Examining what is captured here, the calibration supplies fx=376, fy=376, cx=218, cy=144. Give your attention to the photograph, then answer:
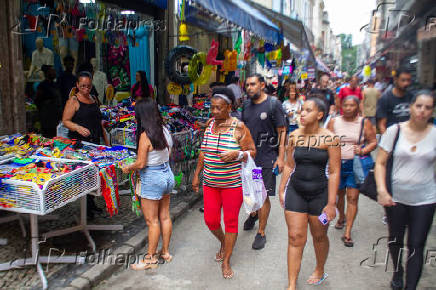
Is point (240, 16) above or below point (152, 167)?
above

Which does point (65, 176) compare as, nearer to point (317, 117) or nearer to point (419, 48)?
point (317, 117)

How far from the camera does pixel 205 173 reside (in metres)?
3.81

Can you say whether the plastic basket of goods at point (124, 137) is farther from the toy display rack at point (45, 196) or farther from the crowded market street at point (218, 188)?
the toy display rack at point (45, 196)

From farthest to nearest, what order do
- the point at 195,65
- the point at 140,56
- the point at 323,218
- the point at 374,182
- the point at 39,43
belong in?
the point at 140,56, the point at 39,43, the point at 195,65, the point at 374,182, the point at 323,218

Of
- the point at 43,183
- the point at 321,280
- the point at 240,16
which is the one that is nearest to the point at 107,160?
the point at 43,183

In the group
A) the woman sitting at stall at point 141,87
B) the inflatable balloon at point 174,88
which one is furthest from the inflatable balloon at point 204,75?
the woman sitting at stall at point 141,87

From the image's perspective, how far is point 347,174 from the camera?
15.0 feet

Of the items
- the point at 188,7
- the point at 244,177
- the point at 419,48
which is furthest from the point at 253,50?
the point at 244,177

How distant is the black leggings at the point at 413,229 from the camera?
9.92ft

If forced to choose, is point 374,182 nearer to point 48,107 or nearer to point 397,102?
point 397,102

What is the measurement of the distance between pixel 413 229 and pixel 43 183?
10.2 ft

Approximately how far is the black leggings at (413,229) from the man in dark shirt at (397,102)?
1998 millimetres

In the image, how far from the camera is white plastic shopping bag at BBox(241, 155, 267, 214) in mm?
3701

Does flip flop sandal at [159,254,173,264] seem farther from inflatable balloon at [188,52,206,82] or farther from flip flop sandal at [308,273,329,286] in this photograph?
inflatable balloon at [188,52,206,82]
